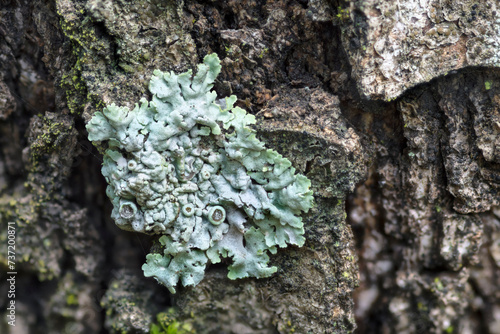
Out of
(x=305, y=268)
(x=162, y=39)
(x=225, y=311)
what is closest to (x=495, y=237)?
(x=305, y=268)

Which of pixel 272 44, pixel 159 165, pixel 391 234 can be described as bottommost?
pixel 159 165

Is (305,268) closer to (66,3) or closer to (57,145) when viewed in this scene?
(57,145)

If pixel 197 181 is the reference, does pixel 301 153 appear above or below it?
above

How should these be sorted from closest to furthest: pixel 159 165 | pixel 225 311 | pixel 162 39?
pixel 159 165
pixel 162 39
pixel 225 311
